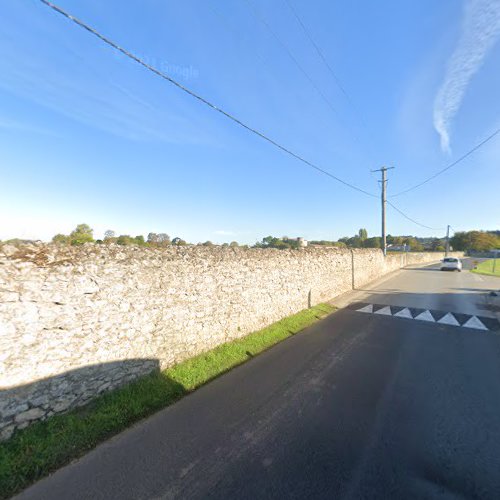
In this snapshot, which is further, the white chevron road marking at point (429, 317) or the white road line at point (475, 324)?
the white chevron road marking at point (429, 317)

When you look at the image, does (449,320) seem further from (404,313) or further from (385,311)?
(385,311)

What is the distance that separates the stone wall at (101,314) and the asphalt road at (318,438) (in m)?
0.98

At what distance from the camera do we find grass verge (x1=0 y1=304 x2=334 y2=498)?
8.23 feet

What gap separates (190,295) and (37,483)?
303 centimetres

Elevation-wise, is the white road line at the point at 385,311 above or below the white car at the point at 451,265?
below

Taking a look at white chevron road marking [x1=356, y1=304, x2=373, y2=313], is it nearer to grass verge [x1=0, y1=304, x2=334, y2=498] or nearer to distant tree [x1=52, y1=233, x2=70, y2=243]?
grass verge [x1=0, y1=304, x2=334, y2=498]

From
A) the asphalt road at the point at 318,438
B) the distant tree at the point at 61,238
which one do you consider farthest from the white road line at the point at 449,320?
the distant tree at the point at 61,238

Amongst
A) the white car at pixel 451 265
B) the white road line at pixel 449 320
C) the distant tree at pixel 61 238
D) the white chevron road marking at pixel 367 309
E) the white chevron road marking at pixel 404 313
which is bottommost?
the white chevron road marking at pixel 367 309

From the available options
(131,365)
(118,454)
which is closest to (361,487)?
(118,454)

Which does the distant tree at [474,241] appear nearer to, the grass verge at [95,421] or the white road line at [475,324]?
the white road line at [475,324]

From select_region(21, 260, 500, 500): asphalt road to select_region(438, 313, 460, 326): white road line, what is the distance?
240 centimetres

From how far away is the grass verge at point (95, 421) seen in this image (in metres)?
2.51

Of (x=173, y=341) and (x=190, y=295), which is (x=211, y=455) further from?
(x=190, y=295)

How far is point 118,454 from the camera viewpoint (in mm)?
2707
